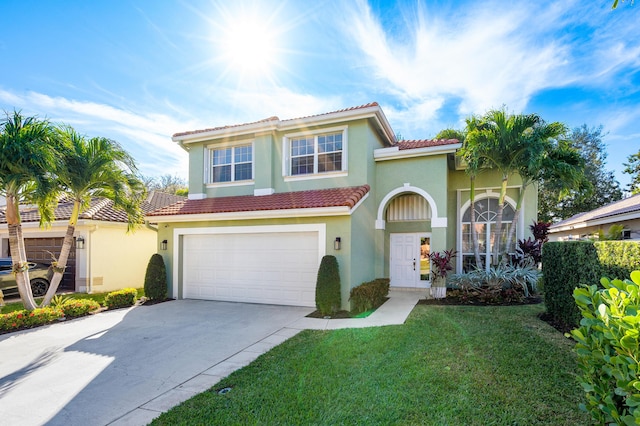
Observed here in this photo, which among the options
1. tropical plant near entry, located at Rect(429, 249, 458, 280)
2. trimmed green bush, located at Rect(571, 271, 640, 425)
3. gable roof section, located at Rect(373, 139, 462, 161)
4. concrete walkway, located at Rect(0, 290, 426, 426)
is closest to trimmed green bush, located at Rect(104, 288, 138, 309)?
concrete walkway, located at Rect(0, 290, 426, 426)

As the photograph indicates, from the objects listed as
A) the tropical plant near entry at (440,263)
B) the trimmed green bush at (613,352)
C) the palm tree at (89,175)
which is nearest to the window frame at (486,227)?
the tropical plant near entry at (440,263)

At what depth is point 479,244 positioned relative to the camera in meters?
13.2

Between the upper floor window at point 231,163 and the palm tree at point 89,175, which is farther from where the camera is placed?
the upper floor window at point 231,163

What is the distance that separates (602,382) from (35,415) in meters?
6.30

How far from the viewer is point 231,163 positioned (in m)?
13.1

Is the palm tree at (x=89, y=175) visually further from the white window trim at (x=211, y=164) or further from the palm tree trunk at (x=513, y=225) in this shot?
the palm tree trunk at (x=513, y=225)

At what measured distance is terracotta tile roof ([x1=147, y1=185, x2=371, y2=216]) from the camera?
9.92 metres

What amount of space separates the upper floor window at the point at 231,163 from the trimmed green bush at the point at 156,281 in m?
3.92

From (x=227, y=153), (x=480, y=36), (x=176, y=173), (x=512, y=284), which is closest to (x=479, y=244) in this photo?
(x=512, y=284)

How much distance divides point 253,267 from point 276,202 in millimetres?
2479

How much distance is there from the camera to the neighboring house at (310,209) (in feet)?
34.3

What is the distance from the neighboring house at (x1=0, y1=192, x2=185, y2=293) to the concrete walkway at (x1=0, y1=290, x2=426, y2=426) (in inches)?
198

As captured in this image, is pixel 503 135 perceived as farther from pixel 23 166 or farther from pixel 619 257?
pixel 23 166

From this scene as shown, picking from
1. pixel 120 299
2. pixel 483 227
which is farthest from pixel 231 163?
pixel 483 227
